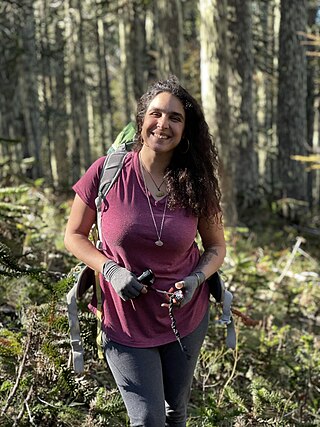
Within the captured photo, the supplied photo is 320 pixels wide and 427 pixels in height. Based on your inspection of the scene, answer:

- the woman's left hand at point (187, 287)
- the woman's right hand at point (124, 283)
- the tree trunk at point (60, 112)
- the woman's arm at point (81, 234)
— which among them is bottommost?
the tree trunk at point (60, 112)

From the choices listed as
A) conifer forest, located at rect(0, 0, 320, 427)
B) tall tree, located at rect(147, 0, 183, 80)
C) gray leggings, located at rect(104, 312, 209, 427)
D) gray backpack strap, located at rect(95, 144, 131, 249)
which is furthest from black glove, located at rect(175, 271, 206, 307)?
tall tree, located at rect(147, 0, 183, 80)

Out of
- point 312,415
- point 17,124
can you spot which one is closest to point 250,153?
point 17,124

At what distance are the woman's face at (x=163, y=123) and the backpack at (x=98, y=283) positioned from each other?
0.21m

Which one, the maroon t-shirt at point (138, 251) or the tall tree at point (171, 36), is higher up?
the tall tree at point (171, 36)

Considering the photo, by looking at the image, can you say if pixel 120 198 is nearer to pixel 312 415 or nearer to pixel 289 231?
pixel 312 415

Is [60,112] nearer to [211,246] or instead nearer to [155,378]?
[211,246]

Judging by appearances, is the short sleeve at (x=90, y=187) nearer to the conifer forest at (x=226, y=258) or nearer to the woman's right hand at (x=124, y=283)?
the woman's right hand at (x=124, y=283)

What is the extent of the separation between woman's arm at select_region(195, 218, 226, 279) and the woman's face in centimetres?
51

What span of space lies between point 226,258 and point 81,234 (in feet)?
16.4

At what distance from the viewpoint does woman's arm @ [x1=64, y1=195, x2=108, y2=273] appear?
2.87 m

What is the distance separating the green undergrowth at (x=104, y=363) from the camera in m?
3.30

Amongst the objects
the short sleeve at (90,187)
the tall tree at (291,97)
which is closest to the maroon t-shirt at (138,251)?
the short sleeve at (90,187)

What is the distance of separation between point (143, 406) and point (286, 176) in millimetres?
12359

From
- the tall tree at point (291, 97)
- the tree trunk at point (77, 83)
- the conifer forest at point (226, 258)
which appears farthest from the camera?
the tree trunk at point (77, 83)
